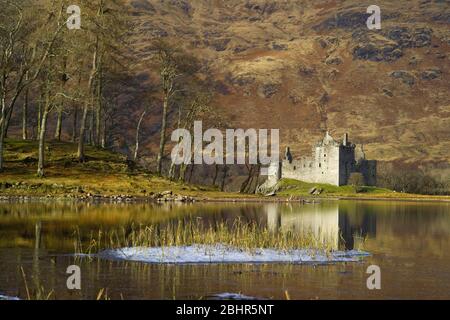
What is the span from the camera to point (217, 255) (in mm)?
31641

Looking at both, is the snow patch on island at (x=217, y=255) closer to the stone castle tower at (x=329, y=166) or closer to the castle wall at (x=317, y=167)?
the stone castle tower at (x=329, y=166)

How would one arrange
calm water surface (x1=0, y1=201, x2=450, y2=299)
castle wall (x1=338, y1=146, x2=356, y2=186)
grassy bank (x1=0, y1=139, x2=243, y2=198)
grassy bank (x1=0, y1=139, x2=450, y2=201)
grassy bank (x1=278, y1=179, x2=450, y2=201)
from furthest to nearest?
castle wall (x1=338, y1=146, x2=356, y2=186)
grassy bank (x1=278, y1=179, x2=450, y2=201)
grassy bank (x1=0, y1=139, x2=243, y2=198)
grassy bank (x1=0, y1=139, x2=450, y2=201)
calm water surface (x1=0, y1=201, x2=450, y2=299)

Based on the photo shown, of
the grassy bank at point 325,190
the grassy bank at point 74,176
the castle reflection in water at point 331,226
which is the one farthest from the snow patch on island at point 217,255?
the grassy bank at point 325,190

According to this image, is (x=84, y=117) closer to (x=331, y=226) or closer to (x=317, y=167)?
(x=331, y=226)

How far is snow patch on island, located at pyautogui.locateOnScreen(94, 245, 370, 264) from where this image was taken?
30.3m

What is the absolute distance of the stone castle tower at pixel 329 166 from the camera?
156 m

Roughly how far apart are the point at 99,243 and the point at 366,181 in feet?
440

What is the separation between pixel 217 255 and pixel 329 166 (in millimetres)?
126668

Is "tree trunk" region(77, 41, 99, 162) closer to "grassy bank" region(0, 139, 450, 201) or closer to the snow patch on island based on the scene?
"grassy bank" region(0, 139, 450, 201)

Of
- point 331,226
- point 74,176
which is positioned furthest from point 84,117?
point 331,226

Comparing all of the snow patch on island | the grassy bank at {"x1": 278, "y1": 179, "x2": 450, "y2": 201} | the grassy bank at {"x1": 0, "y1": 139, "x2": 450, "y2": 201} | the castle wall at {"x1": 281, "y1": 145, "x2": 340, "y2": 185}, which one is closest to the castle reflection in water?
the snow patch on island

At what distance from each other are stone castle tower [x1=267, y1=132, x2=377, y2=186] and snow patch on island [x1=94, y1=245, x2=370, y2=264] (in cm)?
12229

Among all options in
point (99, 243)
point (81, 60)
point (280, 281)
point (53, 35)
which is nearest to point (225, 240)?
point (99, 243)
